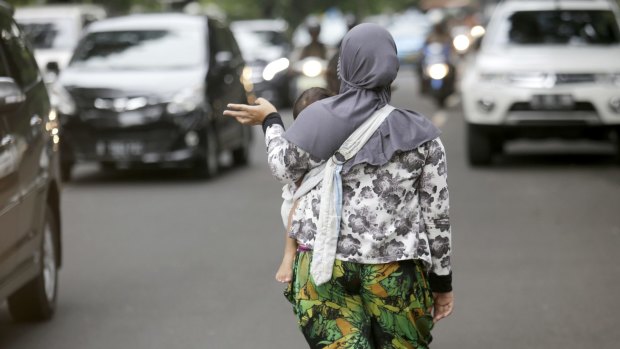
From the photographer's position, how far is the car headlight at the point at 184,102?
15516mm

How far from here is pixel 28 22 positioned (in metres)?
21.8

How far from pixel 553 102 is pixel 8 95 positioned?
9818 mm

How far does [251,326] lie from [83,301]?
1.41 meters

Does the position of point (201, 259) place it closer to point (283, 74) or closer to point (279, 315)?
point (279, 315)

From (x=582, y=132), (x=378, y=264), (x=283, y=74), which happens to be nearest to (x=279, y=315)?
(x=378, y=264)

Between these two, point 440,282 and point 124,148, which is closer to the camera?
point 440,282

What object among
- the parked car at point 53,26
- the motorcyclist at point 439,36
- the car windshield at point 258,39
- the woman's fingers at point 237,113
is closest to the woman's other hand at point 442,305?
the woman's fingers at point 237,113

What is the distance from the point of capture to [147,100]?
15508 millimetres

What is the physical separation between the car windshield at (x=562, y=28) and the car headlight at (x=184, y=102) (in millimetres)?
3787

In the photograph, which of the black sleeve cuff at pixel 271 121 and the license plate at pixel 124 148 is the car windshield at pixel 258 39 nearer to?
the license plate at pixel 124 148

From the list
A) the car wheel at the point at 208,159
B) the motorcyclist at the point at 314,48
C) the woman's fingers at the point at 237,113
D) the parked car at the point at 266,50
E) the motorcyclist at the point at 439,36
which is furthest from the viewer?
the motorcyclist at the point at 439,36

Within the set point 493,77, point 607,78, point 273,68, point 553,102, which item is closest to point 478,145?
point 493,77

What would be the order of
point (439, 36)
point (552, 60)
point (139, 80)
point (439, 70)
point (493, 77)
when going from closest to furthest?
1. point (139, 80)
2. point (552, 60)
3. point (493, 77)
4. point (439, 70)
5. point (439, 36)

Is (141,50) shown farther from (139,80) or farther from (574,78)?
(574,78)
